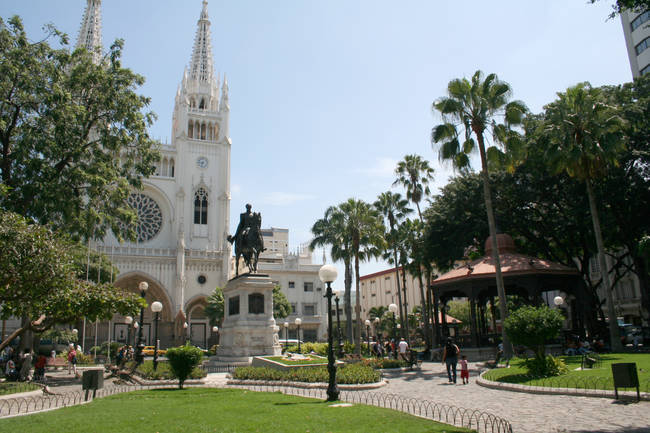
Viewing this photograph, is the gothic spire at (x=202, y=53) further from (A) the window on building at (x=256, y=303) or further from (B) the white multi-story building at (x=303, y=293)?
(A) the window on building at (x=256, y=303)

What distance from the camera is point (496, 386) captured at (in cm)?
1448

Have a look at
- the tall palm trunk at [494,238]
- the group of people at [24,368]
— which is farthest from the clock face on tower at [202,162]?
the tall palm trunk at [494,238]

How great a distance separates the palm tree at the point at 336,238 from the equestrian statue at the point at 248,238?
12577mm

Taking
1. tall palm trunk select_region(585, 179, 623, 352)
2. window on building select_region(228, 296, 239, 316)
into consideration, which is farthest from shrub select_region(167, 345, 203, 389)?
tall palm trunk select_region(585, 179, 623, 352)

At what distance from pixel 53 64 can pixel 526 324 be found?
22.5 m

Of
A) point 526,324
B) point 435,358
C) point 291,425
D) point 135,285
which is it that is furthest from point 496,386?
point 135,285

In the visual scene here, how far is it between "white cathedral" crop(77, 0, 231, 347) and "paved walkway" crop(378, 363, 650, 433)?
39180 millimetres

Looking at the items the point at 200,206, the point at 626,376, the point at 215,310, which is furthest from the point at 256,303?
the point at 200,206

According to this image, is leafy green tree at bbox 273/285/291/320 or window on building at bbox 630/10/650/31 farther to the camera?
leafy green tree at bbox 273/285/291/320

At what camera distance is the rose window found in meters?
57.5

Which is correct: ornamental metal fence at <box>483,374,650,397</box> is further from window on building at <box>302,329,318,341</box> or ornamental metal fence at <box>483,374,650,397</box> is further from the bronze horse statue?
window on building at <box>302,329,318,341</box>

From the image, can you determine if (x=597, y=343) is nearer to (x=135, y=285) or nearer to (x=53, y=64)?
(x=53, y=64)

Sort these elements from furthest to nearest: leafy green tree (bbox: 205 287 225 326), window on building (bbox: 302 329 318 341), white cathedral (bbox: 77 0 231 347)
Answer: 1. window on building (bbox: 302 329 318 341)
2. white cathedral (bbox: 77 0 231 347)
3. leafy green tree (bbox: 205 287 225 326)

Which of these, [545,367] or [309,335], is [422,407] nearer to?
[545,367]
